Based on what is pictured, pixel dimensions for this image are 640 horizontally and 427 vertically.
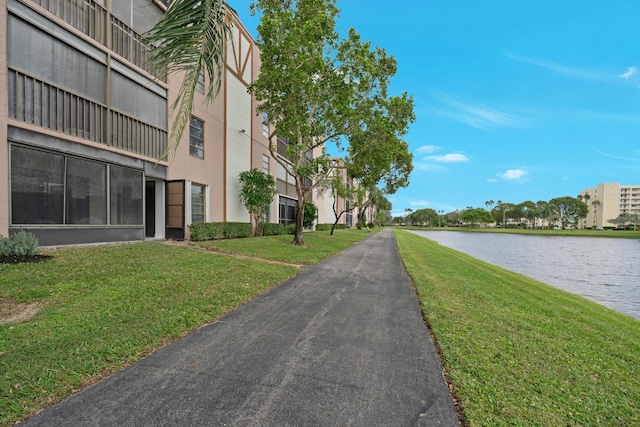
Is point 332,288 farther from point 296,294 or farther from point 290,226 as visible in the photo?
point 290,226

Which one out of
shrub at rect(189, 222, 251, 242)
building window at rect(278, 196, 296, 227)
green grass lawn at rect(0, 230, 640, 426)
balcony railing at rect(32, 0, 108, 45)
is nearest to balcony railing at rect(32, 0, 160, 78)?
balcony railing at rect(32, 0, 108, 45)

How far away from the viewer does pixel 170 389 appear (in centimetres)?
278

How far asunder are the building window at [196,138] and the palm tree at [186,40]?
43.7ft

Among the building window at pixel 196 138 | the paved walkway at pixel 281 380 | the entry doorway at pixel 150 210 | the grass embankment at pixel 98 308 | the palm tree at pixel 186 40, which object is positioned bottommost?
the paved walkway at pixel 281 380

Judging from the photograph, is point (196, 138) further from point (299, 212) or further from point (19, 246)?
point (19, 246)

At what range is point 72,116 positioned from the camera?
30.2 feet

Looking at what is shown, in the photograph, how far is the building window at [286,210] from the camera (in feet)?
86.2

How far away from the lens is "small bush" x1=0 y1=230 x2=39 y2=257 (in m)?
6.62

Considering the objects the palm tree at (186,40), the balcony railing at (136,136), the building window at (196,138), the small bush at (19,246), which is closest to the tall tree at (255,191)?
Answer: the building window at (196,138)

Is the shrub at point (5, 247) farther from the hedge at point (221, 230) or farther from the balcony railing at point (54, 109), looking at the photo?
the hedge at point (221, 230)

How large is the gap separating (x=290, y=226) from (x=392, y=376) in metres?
23.4

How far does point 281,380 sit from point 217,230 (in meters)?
12.8

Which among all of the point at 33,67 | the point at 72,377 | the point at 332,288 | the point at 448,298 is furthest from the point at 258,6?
the point at 72,377

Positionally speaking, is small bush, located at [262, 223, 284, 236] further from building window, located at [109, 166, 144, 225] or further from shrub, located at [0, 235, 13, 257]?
shrub, located at [0, 235, 13, 257]
